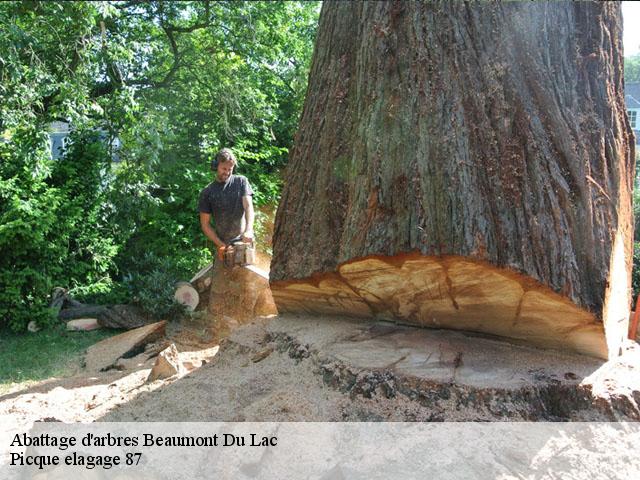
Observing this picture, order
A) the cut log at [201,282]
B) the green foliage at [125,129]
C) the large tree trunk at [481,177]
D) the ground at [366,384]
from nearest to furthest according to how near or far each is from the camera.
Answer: the ground at [366,384] → the large tree trunk at [481,177] → the green foliage at [125,129] → the cut log at [201,282]

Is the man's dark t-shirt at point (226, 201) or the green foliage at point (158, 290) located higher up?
the man's dark t-shirt at point (226, 201)

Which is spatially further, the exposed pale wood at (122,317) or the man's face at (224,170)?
the exposed pale wood at (122,317)

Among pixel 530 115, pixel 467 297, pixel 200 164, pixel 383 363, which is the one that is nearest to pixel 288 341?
pixel 383 363

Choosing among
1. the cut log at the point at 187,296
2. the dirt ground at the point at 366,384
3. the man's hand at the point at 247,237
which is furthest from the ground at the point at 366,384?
the cut log at the point at 187,296

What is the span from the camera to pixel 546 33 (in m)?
3.03

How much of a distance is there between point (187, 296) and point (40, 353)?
1.78 meters

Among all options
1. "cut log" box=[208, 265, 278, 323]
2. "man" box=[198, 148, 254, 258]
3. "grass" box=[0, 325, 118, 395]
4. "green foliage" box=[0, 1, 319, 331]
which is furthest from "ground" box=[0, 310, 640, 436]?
"green foliage" box=[0, 1, 319, 331]

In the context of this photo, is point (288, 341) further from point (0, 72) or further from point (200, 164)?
point (200, 164)

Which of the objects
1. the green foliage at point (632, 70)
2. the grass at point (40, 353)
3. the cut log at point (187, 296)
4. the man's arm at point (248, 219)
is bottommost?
the grass at point (40, 353)

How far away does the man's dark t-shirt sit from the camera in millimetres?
5469

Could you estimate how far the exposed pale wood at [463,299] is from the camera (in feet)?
8.86

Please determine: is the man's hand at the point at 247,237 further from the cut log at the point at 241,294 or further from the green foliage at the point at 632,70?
the green foliage at the point at 632,70

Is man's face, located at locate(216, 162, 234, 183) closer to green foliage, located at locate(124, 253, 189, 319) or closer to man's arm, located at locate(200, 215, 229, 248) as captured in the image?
man's arm, located at locate(200, 215, 229, 248)

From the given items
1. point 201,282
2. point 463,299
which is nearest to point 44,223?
point 201,282
